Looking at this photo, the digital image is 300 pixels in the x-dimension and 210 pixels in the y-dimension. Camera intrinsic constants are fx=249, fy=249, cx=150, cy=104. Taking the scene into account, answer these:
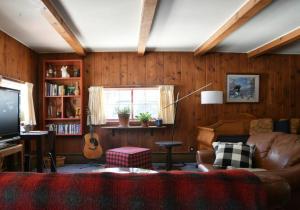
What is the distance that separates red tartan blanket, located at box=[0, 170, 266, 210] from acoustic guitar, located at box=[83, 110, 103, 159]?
4.06 meters

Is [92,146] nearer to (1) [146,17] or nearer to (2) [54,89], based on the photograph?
(2) [54,89]

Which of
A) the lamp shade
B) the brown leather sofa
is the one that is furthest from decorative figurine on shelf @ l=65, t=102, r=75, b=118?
the brown leather sofa

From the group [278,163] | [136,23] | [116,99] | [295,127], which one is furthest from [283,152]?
[116,99]

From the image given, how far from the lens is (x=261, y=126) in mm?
4852

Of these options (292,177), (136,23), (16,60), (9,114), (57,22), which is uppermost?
(136,23)

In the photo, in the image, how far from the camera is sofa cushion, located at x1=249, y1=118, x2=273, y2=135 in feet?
Result: 15.8

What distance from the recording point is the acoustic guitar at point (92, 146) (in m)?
4.85

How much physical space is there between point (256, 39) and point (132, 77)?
2.48 meters

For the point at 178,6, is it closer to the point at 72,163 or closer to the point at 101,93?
the point at 101,93

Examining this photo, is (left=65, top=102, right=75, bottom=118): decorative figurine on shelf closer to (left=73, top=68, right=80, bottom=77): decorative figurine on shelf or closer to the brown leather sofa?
(left=73, top=68, right=80, bottom=77): decorative figurine on shelf

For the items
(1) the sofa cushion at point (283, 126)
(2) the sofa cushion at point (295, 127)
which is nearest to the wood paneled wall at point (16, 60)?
(1) the sofa cushion at point (283, 126)

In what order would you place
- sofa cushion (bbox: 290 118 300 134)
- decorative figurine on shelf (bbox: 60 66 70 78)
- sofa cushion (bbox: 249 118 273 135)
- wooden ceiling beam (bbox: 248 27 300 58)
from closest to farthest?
wooden ceiling beam (bbox: 248 27 300 58), sofa cushion (bbox: 290 118 300 134), sofa cushion (bbox: 249 118 273 135), decorative figurine on shelf (bbox: 60 66 70 78)

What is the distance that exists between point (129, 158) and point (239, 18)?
2.51m

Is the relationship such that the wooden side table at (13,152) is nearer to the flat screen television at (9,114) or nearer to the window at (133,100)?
the flat screen television at (9,114)
